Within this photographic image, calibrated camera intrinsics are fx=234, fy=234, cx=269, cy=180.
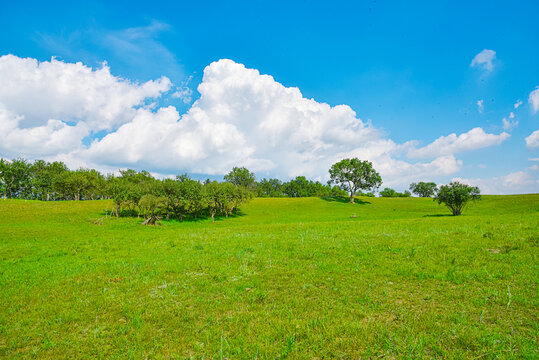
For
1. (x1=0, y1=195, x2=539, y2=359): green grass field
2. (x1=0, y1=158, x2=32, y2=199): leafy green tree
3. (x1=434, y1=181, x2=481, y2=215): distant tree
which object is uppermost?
(x1=0, y1=158, x2=32, y2=199): leafy green tree

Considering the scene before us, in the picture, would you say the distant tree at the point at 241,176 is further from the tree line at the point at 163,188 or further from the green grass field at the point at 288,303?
the green grass field at the point at 288,303

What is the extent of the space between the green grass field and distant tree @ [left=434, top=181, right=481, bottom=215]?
4972 cm

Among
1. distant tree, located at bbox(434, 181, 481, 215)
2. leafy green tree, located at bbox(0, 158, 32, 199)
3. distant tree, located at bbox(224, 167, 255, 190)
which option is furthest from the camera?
distant tree, located at bbox(224, 167, 255, 190)

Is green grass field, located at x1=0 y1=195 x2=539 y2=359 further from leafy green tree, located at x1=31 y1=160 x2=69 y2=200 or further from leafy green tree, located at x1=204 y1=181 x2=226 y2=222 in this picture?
leafy green tree, located at x1=31 y1=160 x2=69 y2=200

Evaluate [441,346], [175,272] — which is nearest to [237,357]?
[441,346]

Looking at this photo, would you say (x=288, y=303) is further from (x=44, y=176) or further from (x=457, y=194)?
(x=44, y=176)

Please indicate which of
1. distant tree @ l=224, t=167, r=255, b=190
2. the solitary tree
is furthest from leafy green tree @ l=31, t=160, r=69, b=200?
the solitary tree

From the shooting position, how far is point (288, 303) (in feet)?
28.6

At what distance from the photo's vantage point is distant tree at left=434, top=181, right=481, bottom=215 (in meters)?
55.8

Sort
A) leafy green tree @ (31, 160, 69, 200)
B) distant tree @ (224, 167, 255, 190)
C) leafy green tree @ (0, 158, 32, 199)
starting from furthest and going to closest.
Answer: distant tree @ (224, 167, 255, 190)
leafy green tree @ (31, 160, 69, 200)
leafy green tree @ (0, 158, 32, 199)

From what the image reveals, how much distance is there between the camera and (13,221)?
4591 cm

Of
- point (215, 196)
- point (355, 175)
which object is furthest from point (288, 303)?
point (355, 175)

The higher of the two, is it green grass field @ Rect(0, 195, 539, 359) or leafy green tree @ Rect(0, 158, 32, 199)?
leafy green tree @ Rect(0, 158, 32, 199)

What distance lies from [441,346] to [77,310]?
39.8 feet
